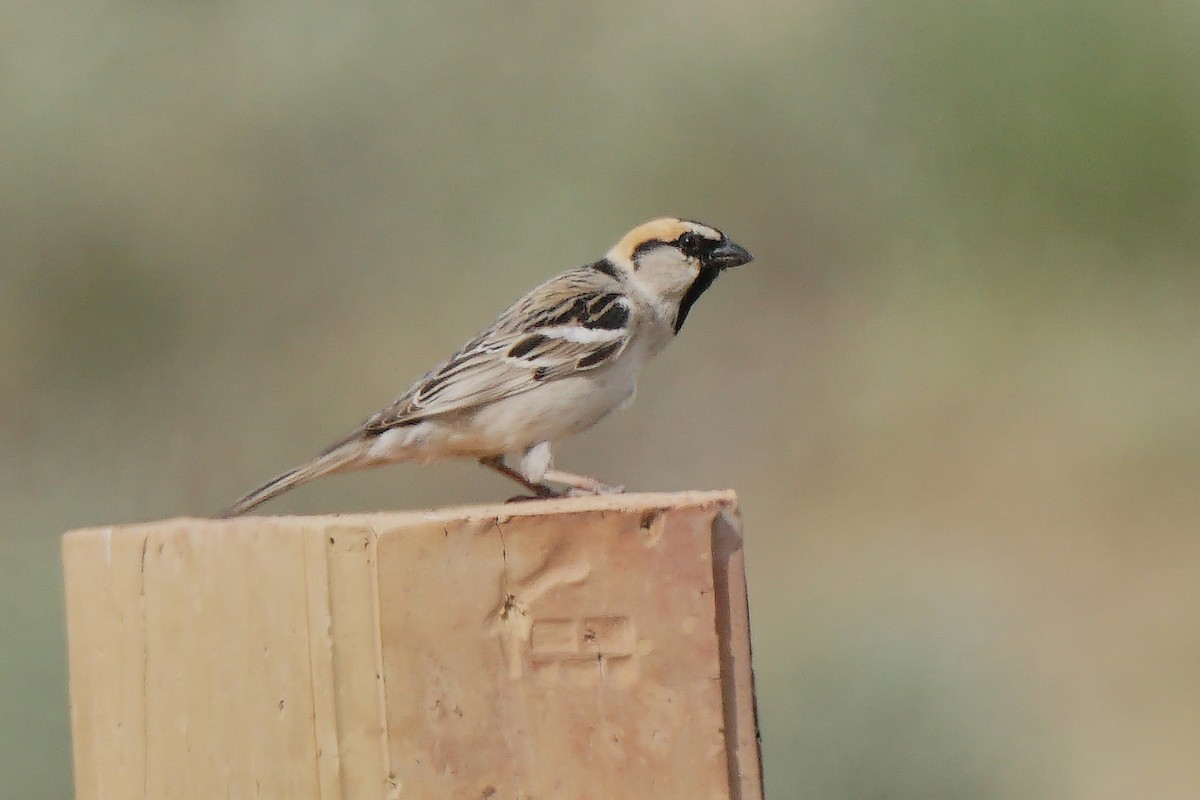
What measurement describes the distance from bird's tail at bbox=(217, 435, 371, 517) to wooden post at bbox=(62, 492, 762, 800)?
2.24 metres

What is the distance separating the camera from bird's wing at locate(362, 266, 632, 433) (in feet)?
17.0

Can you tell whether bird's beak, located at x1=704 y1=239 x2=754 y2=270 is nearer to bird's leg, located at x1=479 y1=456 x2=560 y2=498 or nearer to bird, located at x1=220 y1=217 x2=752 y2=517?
bird, located at x1=220 y1=217 x2=752 y2=517

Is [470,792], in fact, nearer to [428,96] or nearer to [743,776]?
[743,776]

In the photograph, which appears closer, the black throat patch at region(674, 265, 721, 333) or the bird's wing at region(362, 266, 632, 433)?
the bird's wing at region(362, 266, 632, 433)

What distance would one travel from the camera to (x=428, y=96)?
555 inches

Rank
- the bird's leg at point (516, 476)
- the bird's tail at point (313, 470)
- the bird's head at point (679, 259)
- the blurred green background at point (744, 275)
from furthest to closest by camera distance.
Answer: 1. the blurred green background at point (744, 275)
2. the bird's head at point (679, 259)
3. the bird's leg at point (516, 476)
4. the bird's tail at point (313, 470)

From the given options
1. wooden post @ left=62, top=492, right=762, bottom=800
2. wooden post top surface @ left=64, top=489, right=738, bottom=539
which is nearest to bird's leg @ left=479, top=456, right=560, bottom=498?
wooden post top surface @ left=64, top=489, right=738, bottom=539

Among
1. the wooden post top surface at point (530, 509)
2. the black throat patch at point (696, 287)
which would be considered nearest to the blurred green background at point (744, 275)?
the black throat patch at point (696, 287)

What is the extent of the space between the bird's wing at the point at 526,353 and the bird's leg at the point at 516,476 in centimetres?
27

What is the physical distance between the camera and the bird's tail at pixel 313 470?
15.4ft

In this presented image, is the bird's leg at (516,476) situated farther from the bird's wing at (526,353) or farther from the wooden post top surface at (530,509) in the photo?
the wooden post top surface at (530,509)

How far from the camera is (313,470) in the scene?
495cm

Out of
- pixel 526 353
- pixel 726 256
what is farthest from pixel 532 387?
pixel 726 256

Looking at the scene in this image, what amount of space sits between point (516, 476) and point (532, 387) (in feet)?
1.02
